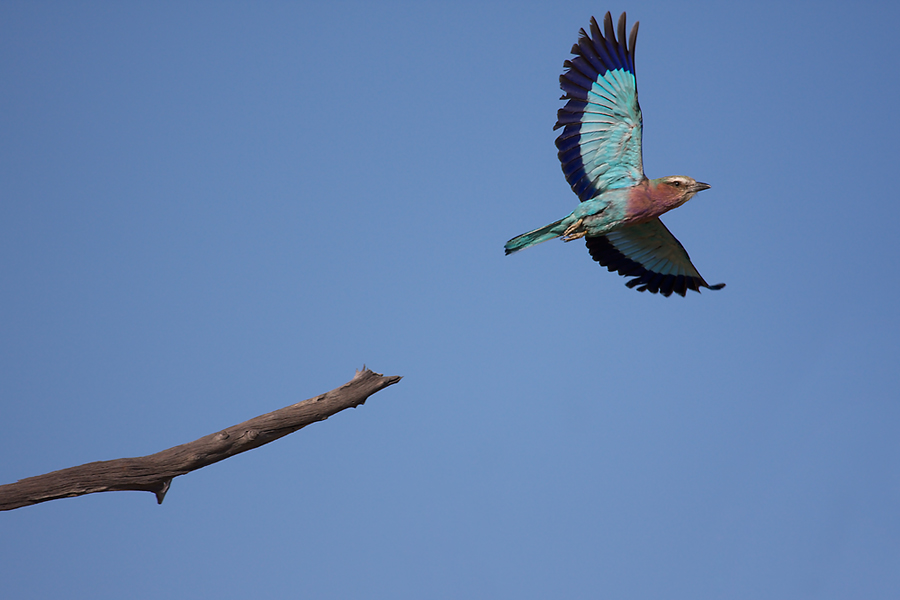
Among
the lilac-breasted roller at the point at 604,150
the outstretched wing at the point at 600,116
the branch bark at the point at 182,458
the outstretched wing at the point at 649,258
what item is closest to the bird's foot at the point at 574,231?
the lilac-breasted roller at the point at 604,150

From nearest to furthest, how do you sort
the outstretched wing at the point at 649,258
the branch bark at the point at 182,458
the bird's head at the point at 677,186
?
the branch bark at the point at 182,458 → the bird's head at the point at 677,186 → the outstretched wing at the point at 649,258

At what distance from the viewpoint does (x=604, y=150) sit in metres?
6.20

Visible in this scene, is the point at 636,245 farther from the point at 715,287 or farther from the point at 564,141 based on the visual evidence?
the point at 564,141

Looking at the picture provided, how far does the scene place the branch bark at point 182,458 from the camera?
16.0ft

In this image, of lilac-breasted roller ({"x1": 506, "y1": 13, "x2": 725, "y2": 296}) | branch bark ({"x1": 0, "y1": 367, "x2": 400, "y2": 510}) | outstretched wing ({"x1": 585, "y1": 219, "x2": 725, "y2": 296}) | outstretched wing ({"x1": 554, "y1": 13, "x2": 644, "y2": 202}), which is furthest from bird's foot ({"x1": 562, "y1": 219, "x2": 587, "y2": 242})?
branch bark ({"x1": 0, "y1": 367, "x2": 400, "y2": 510})

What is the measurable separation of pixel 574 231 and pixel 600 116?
1.03 meters

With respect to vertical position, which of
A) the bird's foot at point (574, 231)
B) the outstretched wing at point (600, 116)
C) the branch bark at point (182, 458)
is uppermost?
the outstretched wing at point (600, 116)

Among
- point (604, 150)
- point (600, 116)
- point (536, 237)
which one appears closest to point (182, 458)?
point (536, 237)

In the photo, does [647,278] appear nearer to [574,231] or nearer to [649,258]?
Answer: [649,258]

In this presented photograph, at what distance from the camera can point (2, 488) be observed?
16.1ft

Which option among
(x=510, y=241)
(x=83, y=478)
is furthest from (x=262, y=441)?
(x=510, y=241)

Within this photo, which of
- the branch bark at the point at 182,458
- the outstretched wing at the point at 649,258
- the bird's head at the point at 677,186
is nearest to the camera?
the branch bark at the point at 182,458

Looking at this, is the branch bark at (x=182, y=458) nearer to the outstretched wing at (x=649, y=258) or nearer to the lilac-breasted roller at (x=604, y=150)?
the lilac-breasted roller at (x=604, y=150)

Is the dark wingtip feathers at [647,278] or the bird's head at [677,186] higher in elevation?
the bird's head at [677,186]
